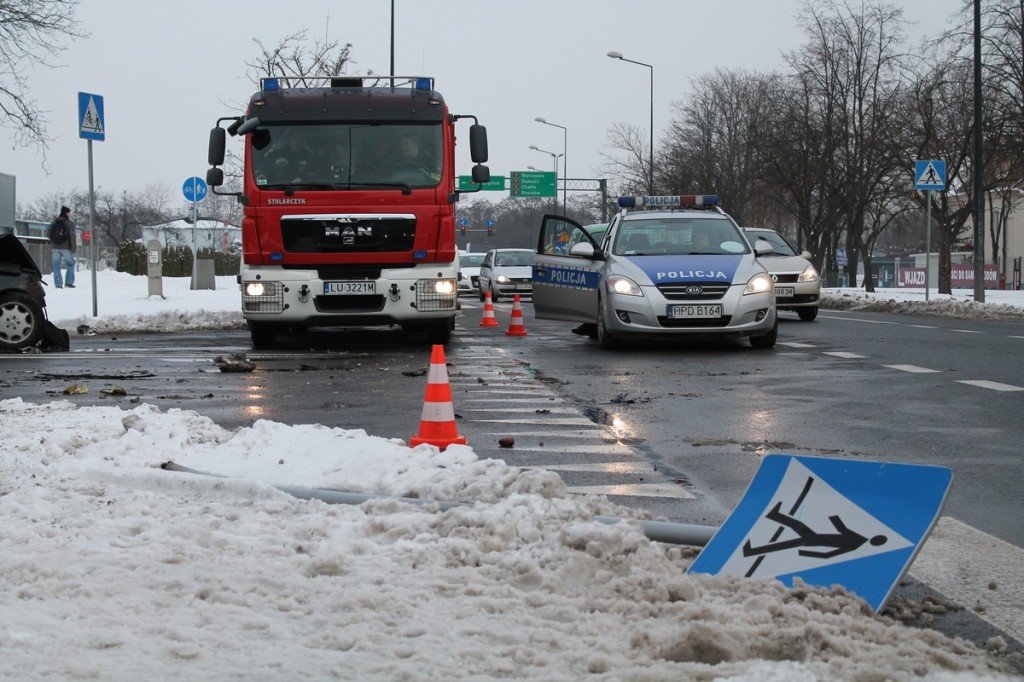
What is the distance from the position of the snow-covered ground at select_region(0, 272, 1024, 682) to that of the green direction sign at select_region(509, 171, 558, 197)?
68935mm

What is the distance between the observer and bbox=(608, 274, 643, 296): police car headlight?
13.7 meters

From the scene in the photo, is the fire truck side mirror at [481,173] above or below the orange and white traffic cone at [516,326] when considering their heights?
above

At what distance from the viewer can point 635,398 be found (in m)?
9.35

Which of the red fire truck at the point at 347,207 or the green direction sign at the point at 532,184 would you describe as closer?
the red fire truck at the point at 347,207

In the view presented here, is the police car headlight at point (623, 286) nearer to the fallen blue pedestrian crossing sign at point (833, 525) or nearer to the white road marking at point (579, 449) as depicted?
the white road marking at point (579, 449)

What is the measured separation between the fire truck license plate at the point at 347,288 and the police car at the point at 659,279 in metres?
2.57

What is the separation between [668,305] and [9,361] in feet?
22.9

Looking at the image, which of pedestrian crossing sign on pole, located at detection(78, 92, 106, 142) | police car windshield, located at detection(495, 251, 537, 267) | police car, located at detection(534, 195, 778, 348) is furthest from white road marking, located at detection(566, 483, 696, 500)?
police car windshield, located at detection(495, 251, 537, 267)

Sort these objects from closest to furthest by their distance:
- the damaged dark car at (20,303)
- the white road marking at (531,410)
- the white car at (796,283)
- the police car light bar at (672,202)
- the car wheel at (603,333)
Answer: the white road marking at (531,410)
the damaged dark car at (20,303)
the car wheel at (603,333)
the police car light bar at (672,202)
the white car at (796,283)

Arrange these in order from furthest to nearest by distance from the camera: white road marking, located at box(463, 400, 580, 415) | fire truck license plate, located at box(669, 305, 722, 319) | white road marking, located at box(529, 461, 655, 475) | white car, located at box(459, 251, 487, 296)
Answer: white car, located at box(459, 251, 487, 296), fire truck license plate, located at box(669, 305, 722, 319), white road marking, located at box(463, 400, 580, 415), white road marking, located at box(529, 461, 655, 475)

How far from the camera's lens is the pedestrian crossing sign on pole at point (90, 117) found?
60.7 ft

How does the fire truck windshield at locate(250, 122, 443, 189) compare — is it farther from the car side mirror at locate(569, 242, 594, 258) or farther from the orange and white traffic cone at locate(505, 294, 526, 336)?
the orange and white traffic cone at locate(505, 294, 526, 336)

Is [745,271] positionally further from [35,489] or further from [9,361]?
[35,489]

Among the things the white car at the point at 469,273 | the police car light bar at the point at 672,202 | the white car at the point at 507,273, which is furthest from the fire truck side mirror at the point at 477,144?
the white car at the point at 469,273
